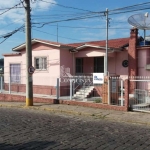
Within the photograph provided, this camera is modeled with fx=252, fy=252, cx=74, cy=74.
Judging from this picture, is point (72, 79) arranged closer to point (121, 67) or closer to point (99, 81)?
point (99, 81)

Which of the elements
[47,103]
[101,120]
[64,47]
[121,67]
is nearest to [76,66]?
[64,47]

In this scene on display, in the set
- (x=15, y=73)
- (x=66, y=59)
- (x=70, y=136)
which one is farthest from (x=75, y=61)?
(x=70, y=136)

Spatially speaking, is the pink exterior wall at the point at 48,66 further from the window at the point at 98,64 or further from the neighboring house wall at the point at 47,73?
the window at the point at 98,64

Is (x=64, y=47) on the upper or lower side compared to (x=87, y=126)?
upper

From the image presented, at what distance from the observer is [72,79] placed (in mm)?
14867

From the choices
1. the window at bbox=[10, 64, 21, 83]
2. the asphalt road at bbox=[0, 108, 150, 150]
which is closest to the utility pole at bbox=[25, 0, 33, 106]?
the asphalt road at bbox=[0, 108, 150, 150]

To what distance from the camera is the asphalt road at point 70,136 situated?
6168 millimetres

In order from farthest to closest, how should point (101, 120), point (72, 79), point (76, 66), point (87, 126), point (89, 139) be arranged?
point (76, 66) < point (72, 79) < point (101, 120) < point (87, 126) < point (89, 139)

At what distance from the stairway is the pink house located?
2.33ft

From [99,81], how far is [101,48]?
11.8ft

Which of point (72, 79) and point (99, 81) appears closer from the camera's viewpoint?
point (99, 81)

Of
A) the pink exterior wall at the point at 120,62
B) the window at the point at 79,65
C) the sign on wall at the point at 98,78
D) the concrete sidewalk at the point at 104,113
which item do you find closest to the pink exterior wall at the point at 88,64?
the window at the point at 79,65

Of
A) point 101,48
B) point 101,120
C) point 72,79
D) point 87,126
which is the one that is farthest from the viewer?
point 101,48

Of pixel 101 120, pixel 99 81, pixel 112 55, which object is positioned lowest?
pixel 101 120
